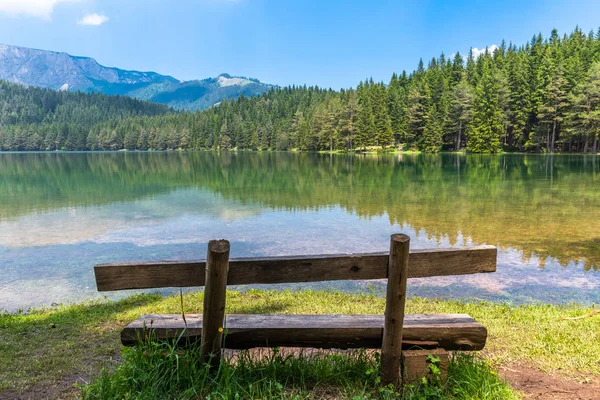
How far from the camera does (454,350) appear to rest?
4.07 metres

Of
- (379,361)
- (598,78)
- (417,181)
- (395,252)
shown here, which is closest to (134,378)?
(379,361)

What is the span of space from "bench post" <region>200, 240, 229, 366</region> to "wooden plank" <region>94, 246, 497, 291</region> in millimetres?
134

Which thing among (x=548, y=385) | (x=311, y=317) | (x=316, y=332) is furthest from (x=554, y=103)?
(x=316, y=332)

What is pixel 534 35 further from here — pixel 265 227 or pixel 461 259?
pixel 461 259

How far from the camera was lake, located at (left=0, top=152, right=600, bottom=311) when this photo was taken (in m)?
10.1

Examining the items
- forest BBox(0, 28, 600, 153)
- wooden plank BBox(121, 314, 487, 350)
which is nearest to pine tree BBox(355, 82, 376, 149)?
forest BBox(0, 28, 600, 153)

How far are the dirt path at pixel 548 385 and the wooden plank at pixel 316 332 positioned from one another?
903mm

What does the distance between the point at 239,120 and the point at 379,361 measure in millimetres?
155245

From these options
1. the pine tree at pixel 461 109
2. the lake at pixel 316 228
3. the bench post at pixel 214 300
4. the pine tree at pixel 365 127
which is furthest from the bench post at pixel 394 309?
the pine tree at pixel 365 127

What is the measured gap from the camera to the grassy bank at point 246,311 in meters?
4.98

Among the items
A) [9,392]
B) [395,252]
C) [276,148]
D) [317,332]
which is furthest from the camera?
[276,148]

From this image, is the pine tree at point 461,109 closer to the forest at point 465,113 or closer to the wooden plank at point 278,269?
the forest at point 465,113

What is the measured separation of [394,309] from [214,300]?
154cm

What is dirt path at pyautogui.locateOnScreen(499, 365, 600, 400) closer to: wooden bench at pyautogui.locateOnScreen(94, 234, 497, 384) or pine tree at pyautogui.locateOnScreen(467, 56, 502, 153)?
wooden bench at pyautogui.locateOnScreen(94, 234, 497, 384)
